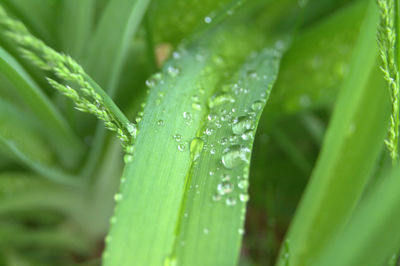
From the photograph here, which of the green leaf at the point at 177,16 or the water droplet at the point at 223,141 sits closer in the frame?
the water droplet at the point at 223,141

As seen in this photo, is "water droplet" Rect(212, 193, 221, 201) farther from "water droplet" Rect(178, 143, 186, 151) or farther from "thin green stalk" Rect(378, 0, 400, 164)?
"thin green stalk" Rect(378, 0, 400, 164)

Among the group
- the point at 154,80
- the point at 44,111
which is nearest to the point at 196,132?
the point at 154,80

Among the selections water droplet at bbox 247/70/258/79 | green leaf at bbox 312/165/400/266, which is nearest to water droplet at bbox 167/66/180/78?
water droplet at bbox 247/70/258/79

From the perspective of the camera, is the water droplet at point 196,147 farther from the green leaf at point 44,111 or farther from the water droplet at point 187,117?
the green leaf at point 44,111

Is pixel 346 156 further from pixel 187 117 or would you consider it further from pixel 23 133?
pixel 23 133

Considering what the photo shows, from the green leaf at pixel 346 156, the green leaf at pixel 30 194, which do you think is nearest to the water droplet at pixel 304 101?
the green leaf at pixel 346 156

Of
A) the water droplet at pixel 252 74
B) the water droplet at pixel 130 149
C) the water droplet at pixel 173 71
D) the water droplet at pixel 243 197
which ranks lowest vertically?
the water droplet at pixel 243 197

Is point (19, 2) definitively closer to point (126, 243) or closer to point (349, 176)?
point (126, 243)

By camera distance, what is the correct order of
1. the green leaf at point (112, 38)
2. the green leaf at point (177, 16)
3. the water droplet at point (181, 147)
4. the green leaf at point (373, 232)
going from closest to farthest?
the green leaf at point (373, 232) < the water droplet at point (181, 147) < the green leaf at point (112, 38) < the green leaf at point (177, 16)

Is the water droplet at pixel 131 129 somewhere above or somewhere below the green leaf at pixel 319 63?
below
